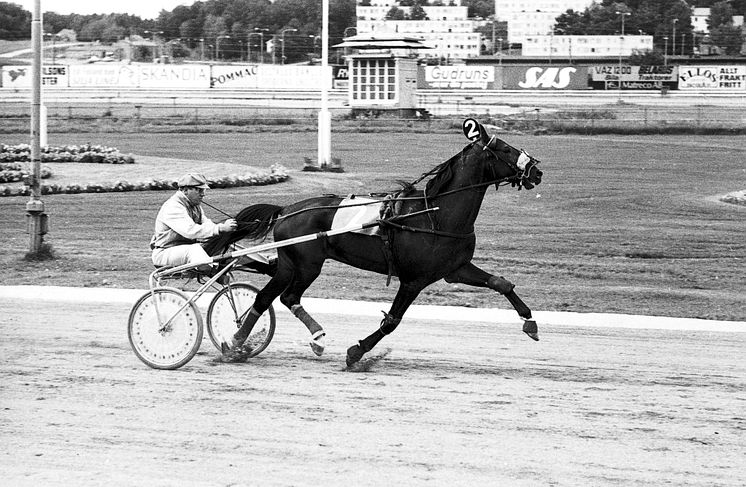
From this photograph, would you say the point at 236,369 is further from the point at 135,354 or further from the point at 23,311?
the point at 23,311

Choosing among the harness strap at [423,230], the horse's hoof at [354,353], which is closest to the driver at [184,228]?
the harness strap at [423,230]

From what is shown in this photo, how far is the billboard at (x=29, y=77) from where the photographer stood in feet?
287

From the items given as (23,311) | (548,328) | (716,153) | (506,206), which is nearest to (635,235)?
(506,206)

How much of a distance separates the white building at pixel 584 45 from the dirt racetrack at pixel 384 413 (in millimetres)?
136055

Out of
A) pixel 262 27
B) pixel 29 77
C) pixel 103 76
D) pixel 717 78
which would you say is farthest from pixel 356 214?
pixel 262 27

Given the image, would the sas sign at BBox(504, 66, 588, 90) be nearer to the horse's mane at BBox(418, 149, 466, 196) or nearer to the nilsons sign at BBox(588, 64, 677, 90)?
the nilsons sign at BBox(588, 64, 677, 90)

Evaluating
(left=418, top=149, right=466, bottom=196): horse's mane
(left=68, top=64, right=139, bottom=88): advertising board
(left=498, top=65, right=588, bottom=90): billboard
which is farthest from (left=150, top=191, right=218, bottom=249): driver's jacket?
(left=498, top=65, right=588, bottom=90): billboard

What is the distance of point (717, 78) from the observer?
94125 millimetres

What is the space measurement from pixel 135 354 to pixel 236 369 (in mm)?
980

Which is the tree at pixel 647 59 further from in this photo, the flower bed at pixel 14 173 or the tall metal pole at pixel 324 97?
the flower bed at pixel 14 173

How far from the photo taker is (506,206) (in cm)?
2481

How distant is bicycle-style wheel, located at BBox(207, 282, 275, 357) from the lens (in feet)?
33.4

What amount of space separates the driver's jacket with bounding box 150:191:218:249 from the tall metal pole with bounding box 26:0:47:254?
23.2 ft

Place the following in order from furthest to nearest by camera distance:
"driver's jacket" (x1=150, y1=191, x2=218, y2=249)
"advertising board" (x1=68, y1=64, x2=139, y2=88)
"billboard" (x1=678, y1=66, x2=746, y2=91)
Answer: "billboard" (x1=678, y1=66, x2=746, y2=91)
"advertising board" (x1=68, y1=64, x2=139, y2=88)
"driver's jacket" (x1=150, y1=191, x2=218, y2=249)
